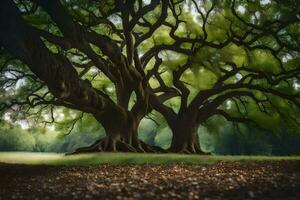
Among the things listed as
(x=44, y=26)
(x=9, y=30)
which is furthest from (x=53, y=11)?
(x=44, y=26)

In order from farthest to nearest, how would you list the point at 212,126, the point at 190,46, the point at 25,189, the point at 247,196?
the point at 212,126, the point at 190,46, the point at 25,189, the point at 247,196

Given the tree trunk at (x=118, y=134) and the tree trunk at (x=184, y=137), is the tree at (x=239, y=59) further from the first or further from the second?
the tree trunk at (x=118, y=134)

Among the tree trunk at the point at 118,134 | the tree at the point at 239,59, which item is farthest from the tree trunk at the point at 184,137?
the tree trunk at the point at 118,134

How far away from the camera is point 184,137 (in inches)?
1476

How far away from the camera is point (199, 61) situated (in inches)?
1417

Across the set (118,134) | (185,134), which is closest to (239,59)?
(185,134)

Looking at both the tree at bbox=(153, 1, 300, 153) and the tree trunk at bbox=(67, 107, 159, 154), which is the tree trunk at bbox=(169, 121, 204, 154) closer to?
the tree at bbox=(153, 1, 300, 153)

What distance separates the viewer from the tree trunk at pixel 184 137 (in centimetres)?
3741

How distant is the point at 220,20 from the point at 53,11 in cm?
1923

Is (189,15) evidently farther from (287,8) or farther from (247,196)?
(247,196)

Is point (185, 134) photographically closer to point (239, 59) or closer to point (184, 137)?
point (184, 137)

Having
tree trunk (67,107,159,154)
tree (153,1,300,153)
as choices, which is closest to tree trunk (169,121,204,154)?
tree (153,1,300,153)

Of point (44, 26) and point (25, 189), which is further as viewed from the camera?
point (44, 26)

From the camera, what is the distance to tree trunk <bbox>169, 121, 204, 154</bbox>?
123ft
